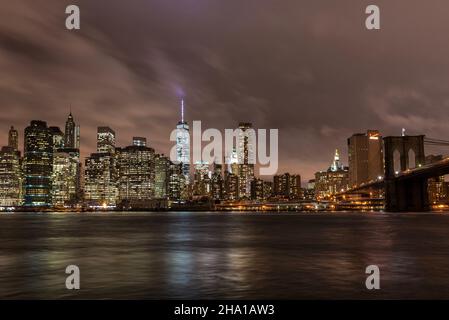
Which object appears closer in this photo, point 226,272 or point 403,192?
point 226,272

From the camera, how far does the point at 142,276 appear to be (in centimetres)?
2364

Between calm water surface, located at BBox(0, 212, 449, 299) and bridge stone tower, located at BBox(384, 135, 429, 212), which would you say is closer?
calm water surface, located at BBox(0, 212, 449, 299)

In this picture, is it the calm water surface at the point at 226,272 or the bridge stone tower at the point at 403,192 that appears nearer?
the calm water surface at the point at 226,272
